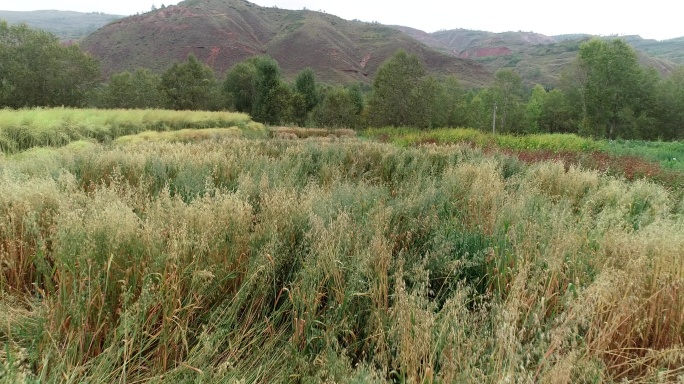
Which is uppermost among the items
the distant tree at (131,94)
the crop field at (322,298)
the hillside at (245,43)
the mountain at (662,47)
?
the mountain at (662,47)

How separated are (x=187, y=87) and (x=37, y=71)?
1126cm

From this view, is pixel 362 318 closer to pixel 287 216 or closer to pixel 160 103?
pixel 287 216

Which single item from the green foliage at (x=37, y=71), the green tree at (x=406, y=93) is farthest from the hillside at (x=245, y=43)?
the green tree at (x=406, y=93)

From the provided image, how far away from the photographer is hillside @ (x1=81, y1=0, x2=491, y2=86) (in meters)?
75.1

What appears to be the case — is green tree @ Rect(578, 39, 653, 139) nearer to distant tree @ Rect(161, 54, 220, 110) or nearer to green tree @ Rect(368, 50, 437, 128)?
green tree @ Rect(368, 50, 437, 128)

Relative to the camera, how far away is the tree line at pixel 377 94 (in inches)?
1019

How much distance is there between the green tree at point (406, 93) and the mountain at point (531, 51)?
38.0m

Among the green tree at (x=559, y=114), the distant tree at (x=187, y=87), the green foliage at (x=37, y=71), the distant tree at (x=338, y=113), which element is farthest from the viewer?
the green tree at (x=559, y=114)

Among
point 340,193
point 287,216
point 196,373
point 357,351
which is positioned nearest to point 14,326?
point 196,373

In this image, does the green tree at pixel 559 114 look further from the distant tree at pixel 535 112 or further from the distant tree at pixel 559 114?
the distant tree at pixel 535 112

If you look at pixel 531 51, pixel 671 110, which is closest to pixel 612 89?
pixel 671 110

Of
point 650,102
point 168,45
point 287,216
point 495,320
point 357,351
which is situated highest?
point 168,45

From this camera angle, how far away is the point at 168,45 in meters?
77.2

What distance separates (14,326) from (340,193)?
2392mm
